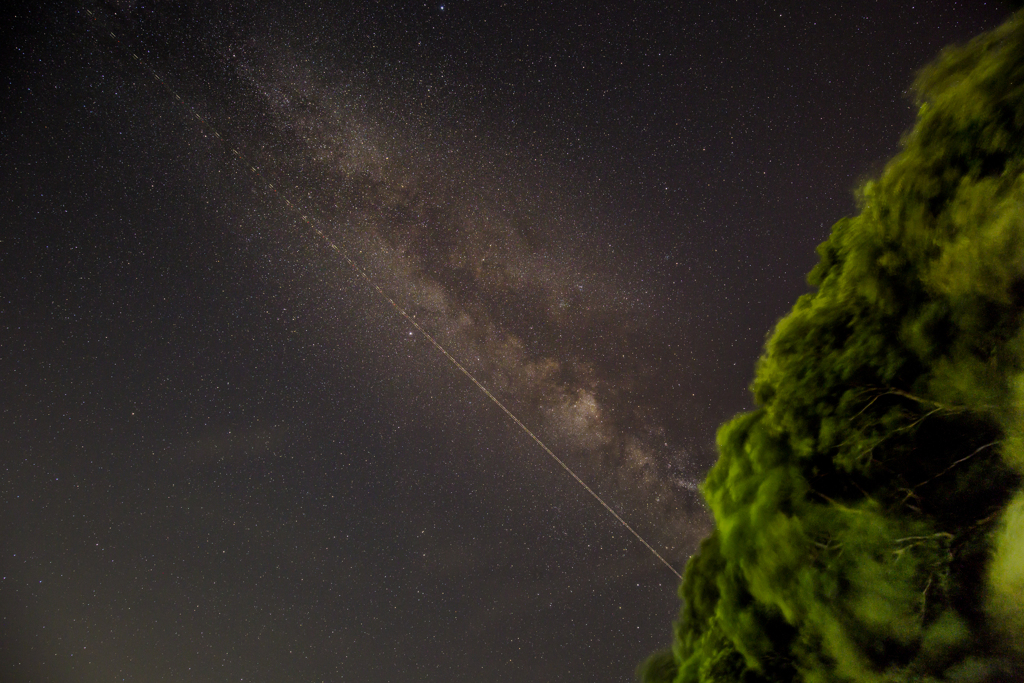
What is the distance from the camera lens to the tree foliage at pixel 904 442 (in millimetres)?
2336

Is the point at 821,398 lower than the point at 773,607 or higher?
higher

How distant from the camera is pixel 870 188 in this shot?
296 centimetres

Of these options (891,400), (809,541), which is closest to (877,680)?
(809,541)

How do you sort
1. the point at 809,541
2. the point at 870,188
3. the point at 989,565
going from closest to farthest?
the point at 989,565 < the point at 809,541 < the point at 870,188

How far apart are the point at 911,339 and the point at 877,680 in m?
1.68

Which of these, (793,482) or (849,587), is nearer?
(849,587)

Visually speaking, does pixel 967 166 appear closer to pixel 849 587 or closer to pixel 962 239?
pixel 962 239

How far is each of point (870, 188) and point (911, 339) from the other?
902mm

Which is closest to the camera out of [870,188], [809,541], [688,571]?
[809,541]

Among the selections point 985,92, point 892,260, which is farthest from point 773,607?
point 985,92

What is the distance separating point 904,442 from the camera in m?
2.66

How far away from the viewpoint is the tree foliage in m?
2.34

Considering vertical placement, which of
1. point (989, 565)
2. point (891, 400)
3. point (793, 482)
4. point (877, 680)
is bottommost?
point (877, 680)

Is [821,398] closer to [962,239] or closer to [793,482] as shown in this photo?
[793,482]
